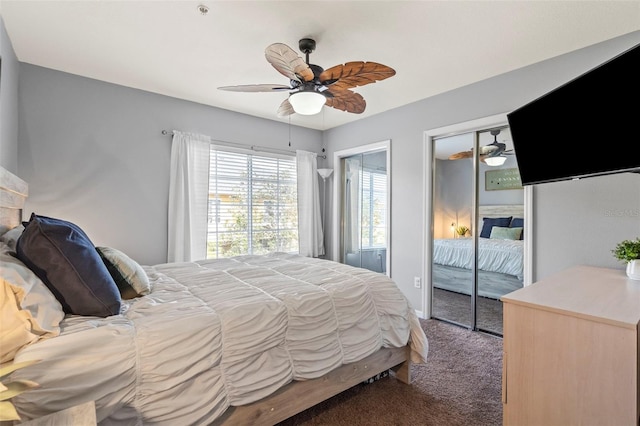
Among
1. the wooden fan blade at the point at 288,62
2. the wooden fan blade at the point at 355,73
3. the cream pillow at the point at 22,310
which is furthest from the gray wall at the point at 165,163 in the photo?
the wooden fan blade at the point at 288,62

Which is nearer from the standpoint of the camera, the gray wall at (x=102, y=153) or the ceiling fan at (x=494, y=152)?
the gray wall at (x=102, y=153)

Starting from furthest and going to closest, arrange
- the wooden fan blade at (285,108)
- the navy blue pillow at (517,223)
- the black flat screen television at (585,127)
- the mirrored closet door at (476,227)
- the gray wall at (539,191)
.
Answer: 1. the mirrored closet door at (476,227)
2. the navy blue pillow at (517,223)
3. the wooden fan blade at (285,108)
4. the gray wall at (539,191)
5. the black flat screen television at (585,127)

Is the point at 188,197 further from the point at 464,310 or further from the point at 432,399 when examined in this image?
the point at 464,310

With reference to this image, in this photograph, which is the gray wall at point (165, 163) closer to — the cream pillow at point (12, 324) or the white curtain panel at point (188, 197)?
the white curtain panel at point (188, 197)

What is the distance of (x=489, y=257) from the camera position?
3061mm

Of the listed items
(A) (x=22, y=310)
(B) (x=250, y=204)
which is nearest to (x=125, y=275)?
(A) (x=22, y=310)

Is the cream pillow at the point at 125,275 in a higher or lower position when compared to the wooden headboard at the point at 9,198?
lower

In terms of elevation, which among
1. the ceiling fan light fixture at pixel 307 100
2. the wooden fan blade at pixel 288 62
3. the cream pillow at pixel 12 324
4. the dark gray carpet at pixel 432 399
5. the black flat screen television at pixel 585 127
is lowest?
the dark gray carpet at pixel 432 399

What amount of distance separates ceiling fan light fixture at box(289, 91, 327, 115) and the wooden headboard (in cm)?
180

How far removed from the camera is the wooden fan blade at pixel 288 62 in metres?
1.74

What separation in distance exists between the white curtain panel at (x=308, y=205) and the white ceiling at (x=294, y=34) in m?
1.69

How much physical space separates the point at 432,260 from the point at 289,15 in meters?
2.79

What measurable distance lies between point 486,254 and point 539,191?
0.79 m

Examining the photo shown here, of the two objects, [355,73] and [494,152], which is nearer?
[355,73]
